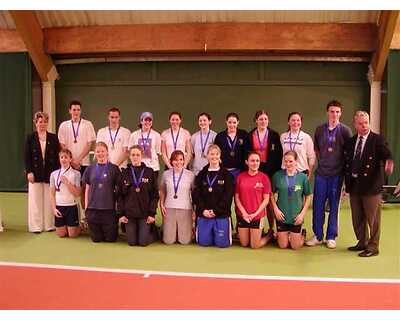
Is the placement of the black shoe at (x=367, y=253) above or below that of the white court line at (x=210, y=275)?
above

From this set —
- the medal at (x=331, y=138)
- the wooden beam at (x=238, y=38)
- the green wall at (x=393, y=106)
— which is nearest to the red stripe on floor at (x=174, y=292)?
the medal at (x=331, y=138)

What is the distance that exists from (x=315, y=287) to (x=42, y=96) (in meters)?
7.19

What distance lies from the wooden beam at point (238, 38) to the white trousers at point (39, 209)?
144 inches

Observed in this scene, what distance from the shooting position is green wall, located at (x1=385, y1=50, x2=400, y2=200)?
8.12 m

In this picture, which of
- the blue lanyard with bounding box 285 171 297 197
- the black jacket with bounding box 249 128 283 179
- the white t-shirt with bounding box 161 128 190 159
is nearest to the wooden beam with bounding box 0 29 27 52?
the white t-shirt with bounding box 161 128 190 159

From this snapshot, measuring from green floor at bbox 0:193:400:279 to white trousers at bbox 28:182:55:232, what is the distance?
172mm

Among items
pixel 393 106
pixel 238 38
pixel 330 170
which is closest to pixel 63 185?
pixel 330 170

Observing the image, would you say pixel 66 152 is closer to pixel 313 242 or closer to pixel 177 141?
pixel 177 141

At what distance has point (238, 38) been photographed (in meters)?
8.09

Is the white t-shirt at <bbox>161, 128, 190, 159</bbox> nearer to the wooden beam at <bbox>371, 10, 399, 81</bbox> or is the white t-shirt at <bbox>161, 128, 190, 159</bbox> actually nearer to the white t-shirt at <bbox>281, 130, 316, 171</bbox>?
the white t-shirt at <bbox>281, 130, 316, 171</bbox>

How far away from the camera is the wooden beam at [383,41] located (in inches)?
277

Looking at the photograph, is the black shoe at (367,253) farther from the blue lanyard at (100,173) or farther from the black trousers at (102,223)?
the blue lanyard at (100,173)

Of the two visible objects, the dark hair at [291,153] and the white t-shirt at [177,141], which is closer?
the dark hair at [291,153]

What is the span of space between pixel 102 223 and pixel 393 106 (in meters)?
5.73
